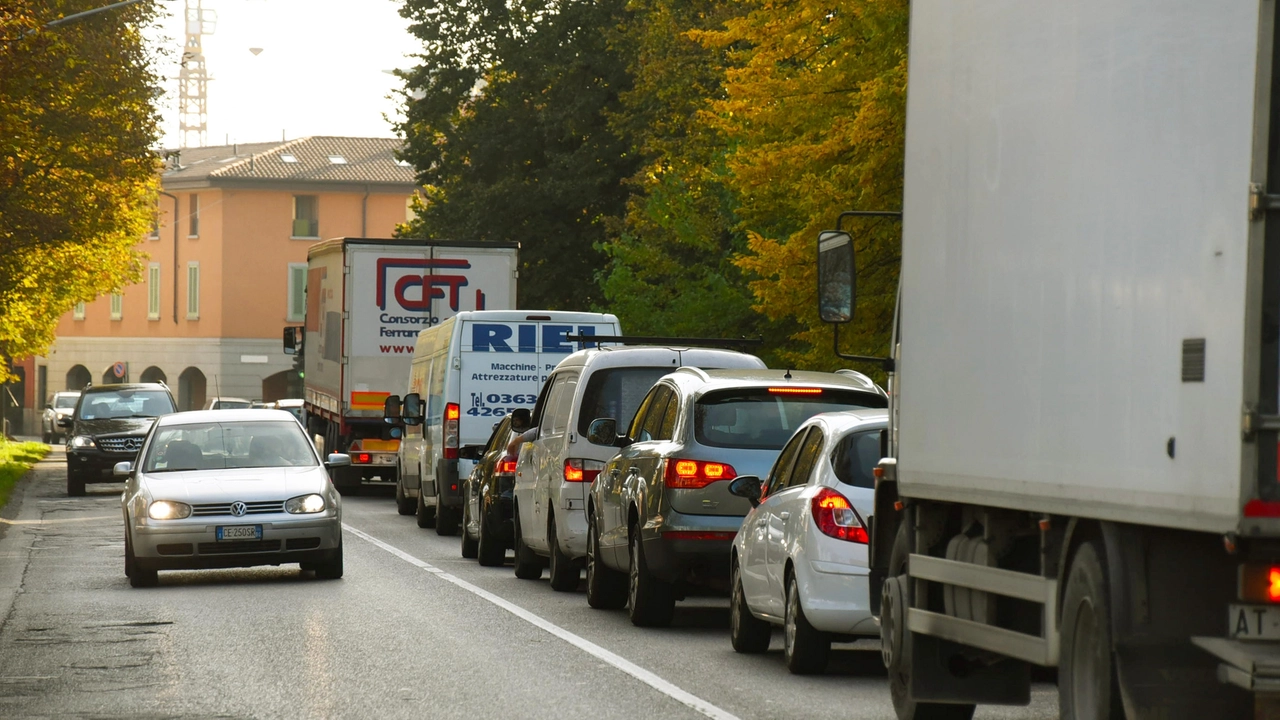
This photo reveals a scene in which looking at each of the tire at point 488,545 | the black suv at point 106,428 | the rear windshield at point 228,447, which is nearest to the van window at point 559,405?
the rear windshield at point 228,447

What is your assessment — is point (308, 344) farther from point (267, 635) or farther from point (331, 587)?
point (267, 635)

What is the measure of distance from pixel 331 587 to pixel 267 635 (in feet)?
13.0

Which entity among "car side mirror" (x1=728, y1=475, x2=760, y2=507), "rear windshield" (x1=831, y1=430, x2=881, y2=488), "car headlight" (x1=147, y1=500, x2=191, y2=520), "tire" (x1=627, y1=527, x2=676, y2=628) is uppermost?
"rear windshield" (x1=831, y1=430, x2=881, y2=488)

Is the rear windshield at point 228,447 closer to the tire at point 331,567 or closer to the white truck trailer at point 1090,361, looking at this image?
the tire at point 331,567

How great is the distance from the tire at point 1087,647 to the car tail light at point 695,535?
6.49 metres

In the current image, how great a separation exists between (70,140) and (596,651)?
27657 millimetres

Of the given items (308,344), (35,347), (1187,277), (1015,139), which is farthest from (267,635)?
(35,347)

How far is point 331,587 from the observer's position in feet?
59.8

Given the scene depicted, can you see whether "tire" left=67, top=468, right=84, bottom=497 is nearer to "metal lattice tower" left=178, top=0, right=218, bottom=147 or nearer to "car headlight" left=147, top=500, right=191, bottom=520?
"car headlight" left=147, top=500, right=191, bottom=520

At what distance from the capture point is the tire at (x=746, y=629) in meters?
13.1

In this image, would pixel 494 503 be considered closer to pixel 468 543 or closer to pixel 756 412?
pixel 468 543

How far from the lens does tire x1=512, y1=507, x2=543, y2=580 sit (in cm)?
1941

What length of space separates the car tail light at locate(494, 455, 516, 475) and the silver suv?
20.0 feet

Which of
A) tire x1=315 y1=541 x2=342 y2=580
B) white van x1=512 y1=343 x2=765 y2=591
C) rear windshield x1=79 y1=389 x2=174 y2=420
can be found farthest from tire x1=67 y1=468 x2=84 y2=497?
white van x1=512 y1=343 x2=765 y2=591
